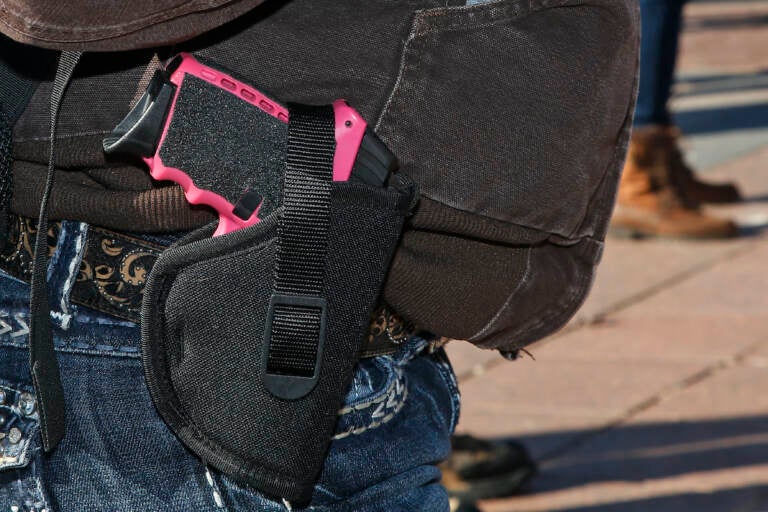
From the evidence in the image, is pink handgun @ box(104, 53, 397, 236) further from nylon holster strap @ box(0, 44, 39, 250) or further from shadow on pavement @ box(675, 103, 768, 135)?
shadow on pavement @ box(675, 103, 768, 135)

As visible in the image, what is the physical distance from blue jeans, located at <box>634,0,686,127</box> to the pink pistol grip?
489 centimetres

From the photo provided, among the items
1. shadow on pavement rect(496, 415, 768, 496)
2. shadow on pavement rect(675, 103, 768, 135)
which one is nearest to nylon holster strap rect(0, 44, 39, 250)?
shadow on pavement rect(496, 415, 768, 496)

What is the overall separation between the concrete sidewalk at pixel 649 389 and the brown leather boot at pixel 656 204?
9 centimetres

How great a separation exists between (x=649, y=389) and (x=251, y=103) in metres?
3.20

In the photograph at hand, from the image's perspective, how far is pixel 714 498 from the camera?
11.6 ft

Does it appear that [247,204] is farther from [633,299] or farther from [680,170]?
[680,170]

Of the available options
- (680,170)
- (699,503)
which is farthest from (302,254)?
(680,170)

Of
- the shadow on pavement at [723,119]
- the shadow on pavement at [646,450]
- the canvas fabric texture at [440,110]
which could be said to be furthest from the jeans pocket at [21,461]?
the shadow on pavement at [723,119]

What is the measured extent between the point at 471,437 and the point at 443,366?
6.25ft

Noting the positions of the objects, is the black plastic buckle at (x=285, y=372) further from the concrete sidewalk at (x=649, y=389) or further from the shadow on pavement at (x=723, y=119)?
the shadow on pavement at (x=723, y=119)

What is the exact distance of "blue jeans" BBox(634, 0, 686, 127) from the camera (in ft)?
19.5

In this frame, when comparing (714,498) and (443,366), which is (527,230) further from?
(714,498)

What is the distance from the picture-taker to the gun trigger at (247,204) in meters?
1.31

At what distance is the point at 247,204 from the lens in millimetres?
1310
